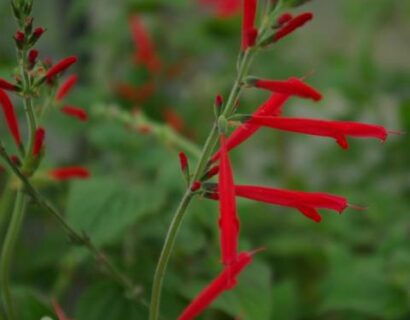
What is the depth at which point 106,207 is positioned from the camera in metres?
0.78

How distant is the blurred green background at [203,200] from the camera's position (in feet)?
2.56

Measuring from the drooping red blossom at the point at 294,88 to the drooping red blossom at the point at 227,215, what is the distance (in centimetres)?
4

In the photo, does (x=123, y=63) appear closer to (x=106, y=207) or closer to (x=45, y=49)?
(x=45, y=49)

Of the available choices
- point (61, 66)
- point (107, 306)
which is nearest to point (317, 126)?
point (61, 66)

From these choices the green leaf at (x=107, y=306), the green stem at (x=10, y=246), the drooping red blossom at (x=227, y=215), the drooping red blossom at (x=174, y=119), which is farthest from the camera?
the drooping red blossom at (x=174, y=119)

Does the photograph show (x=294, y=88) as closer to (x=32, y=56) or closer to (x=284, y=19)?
(x=284, y=19)

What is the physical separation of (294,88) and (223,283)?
11 centimetres

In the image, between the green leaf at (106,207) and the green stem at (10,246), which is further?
the green leaf at (106,207)

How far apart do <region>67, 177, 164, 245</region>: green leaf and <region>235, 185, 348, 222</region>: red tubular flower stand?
1.01 ft

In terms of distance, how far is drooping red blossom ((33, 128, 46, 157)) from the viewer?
492 mm

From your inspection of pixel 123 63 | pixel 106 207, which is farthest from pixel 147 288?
pixel 123 63

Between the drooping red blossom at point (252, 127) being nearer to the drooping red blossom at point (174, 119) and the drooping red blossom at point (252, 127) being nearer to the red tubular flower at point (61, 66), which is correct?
the red tubular flower at point (61, 66)

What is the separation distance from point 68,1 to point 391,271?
3.12ft

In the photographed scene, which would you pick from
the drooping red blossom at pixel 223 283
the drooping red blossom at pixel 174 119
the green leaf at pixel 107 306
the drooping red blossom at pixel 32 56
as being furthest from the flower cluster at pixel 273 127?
the drooping red blossom at pixel 174 119
